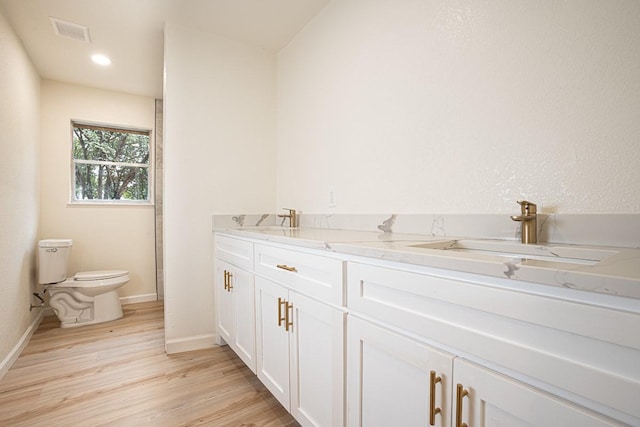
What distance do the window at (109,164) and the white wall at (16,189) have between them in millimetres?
456

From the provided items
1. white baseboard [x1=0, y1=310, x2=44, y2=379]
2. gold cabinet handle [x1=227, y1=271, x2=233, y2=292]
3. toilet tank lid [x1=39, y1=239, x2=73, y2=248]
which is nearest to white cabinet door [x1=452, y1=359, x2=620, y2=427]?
gold cabinet handle [x1=227, y1=271, x2=233, y2=292]

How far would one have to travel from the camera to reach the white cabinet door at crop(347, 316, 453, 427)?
0.70m

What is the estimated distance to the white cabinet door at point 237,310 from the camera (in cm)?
165

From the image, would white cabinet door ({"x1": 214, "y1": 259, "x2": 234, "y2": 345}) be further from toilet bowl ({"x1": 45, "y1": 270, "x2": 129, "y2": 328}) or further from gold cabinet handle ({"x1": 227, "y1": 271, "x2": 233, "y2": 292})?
toilet bowl ({"x1": 45, "y1": 270, "x2": 129, "y2": 328})

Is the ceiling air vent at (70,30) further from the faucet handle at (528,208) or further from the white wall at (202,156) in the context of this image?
the faucet handle at (528,208)

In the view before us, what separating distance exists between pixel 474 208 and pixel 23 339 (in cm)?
314

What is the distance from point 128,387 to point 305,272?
4.53 feet

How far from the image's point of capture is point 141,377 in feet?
6.03

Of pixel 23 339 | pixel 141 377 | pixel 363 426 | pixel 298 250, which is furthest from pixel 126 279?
pixel 363 426

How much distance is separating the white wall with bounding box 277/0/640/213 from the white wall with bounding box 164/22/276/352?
0.64m

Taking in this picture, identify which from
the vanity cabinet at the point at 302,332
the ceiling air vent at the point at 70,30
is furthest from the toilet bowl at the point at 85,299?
the vanity cabinet at the point at 302,332

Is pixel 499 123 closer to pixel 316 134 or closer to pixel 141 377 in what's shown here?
pixel 316 134

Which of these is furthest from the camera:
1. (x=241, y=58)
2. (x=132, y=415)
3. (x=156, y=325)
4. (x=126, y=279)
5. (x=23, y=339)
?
(x=126, y=279)

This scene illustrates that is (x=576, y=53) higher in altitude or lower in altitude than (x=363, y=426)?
higher
